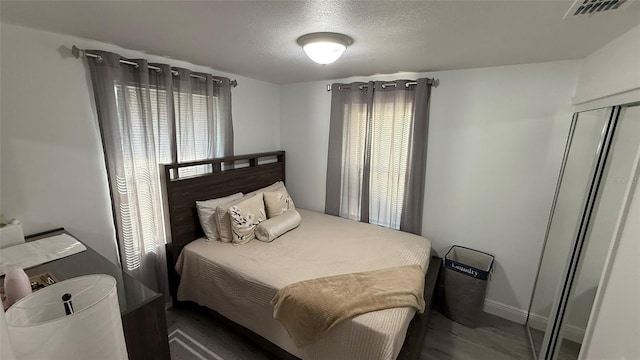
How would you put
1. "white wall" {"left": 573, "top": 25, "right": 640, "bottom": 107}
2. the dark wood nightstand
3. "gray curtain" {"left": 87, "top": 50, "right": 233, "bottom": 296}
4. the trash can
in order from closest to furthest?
1. the dark wood nightstand
2. "white wall" {"left": 573, "top": 25, "right": 640, "bottom": 107}
3. "gray curtain" {"left": 87, "top": 50, "right": 233, "bottom": 296}
4. the trash can

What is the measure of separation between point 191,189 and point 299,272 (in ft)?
4.28

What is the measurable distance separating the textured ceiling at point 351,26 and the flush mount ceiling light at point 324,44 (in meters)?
0.05

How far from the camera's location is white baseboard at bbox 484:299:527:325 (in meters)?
2.40

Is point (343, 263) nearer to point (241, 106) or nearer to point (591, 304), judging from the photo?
point (591, 304)

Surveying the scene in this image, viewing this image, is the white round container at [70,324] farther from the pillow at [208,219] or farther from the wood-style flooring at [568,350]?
the wood-style flooring at [568,350]

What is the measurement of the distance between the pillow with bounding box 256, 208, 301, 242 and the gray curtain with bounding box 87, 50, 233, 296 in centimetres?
86

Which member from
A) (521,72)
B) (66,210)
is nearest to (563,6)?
(521,72)

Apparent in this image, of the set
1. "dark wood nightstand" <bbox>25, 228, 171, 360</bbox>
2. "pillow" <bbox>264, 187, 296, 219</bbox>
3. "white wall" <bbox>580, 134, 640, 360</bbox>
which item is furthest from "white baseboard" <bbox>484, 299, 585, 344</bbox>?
"dark wood nightstand" <bbox>25, 228, 171, 360</bbox>

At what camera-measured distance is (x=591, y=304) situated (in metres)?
1.35

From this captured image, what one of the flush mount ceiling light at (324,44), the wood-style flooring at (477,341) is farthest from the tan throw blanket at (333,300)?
the flush mount ceiling light at (324,44)

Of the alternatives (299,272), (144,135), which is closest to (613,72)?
(299,272)

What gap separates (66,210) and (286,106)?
2.44 meters

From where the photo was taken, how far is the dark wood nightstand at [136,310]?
1145 millimetres

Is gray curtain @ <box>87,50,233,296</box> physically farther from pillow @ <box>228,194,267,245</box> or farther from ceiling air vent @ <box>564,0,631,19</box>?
ceiling air vent @ <box>564,0,631,19</box>
